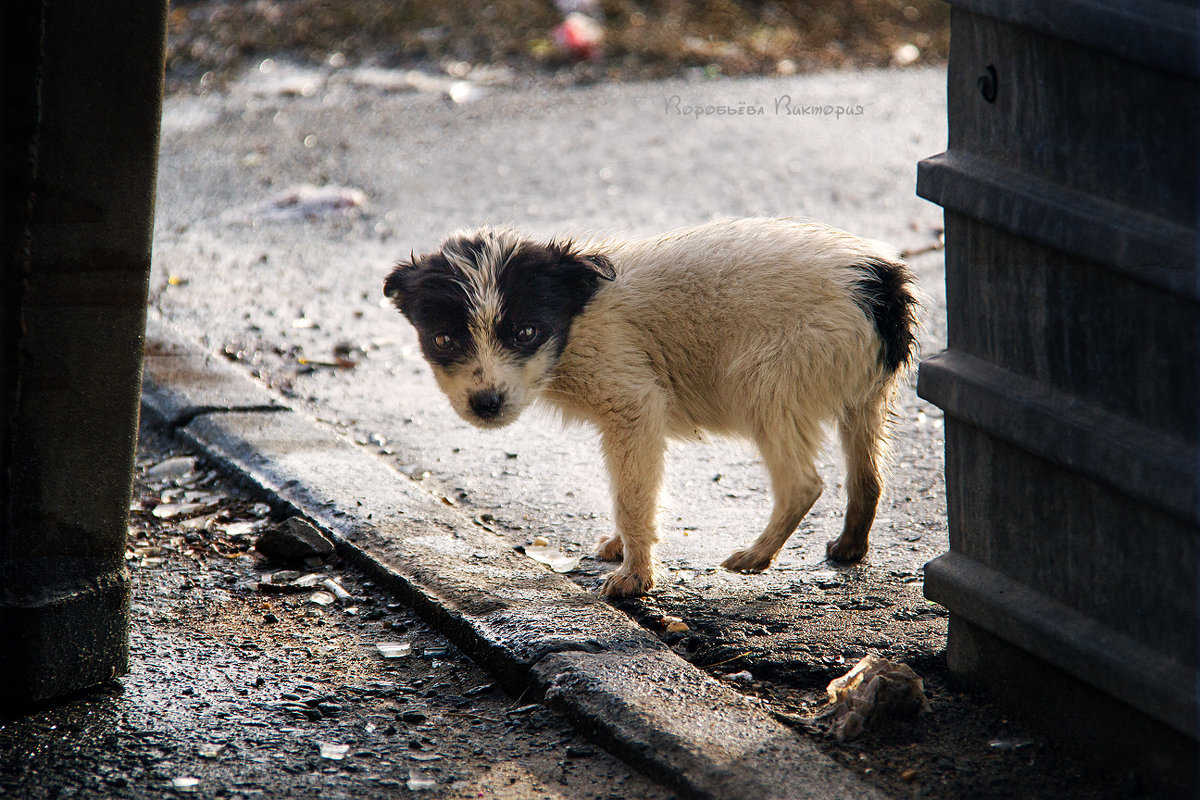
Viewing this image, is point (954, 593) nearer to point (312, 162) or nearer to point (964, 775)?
point (964, 775)

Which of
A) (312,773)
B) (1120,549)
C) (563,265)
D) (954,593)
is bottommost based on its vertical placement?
(312,773)

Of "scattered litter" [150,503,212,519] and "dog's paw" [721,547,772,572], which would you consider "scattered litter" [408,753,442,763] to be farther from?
"scattered litter" [150,503,212,519]

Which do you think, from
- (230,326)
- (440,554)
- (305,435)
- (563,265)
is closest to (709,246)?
(563,265)

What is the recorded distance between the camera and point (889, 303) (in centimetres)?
402

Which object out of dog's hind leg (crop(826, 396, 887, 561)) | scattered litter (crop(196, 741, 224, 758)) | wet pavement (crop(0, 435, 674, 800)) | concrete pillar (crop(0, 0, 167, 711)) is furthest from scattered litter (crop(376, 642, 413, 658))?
dog's hind leg (crop(826, 396, 887, 561))

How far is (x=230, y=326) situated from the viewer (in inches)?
257

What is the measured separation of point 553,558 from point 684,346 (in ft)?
2.99

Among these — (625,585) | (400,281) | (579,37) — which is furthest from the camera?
(579,37)

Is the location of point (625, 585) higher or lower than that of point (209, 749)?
higher

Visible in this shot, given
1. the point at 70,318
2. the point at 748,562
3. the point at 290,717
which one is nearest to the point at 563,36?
the point at 748,562

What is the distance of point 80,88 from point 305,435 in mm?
2555

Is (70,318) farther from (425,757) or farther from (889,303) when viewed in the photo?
(889,303)

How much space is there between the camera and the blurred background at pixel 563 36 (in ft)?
37.7

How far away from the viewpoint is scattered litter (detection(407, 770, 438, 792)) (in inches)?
114
